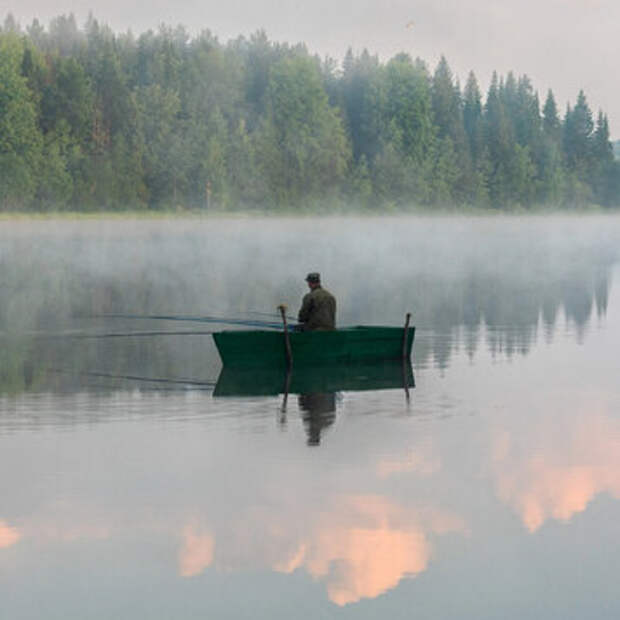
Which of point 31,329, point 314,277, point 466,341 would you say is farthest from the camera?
point 31,329

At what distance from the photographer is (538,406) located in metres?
22.9

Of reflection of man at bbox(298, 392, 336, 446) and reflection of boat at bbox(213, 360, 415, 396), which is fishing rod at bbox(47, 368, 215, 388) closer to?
reflection of boat at bbox(213, 360, 415, 396)

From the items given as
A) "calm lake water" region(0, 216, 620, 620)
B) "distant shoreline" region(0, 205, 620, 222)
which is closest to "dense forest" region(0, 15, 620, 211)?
"distant shoreline" region(0, 205, 620, 222)

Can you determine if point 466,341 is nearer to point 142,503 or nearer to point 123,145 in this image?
point 142,503

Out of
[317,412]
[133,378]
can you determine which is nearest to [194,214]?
[133,378]

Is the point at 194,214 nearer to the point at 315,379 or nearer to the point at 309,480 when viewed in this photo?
the point at 315,379

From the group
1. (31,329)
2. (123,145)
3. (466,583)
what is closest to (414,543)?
(466,583)

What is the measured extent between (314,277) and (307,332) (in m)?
1.60

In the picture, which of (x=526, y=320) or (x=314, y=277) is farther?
(x=526, y=320)

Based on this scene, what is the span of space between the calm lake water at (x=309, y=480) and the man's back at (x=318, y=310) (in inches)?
59.5

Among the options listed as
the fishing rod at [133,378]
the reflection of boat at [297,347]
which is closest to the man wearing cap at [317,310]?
the reflection of boat at [297,347]

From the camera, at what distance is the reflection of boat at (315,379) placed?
24.8 metres

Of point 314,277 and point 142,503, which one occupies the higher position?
point 314,277

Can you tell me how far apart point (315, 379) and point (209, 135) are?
128384 millimetres
